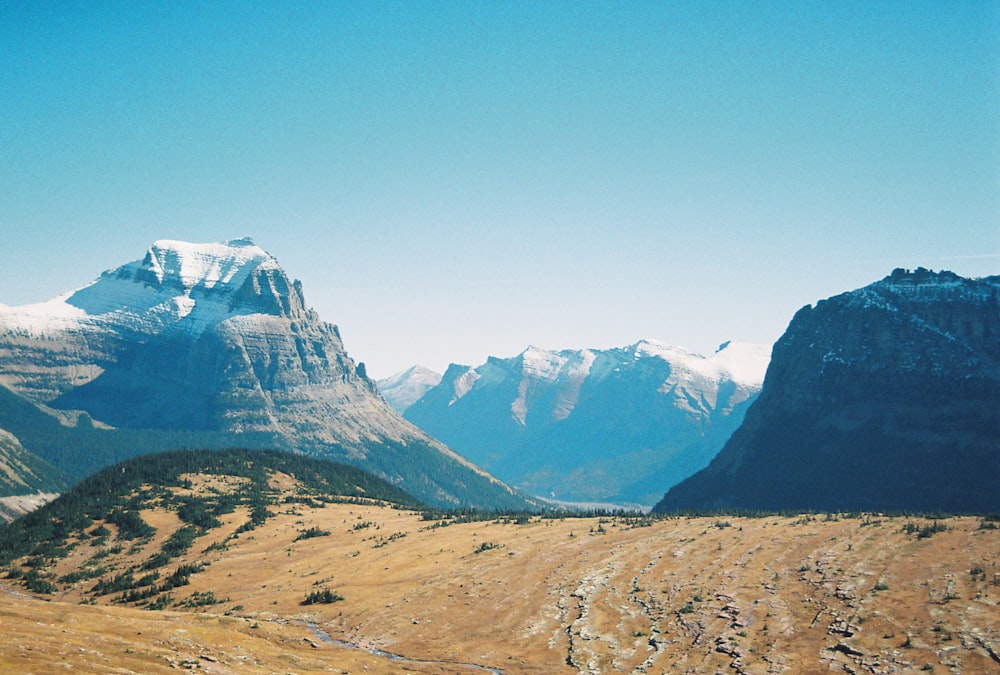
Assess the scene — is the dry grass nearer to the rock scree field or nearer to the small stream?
the rock scree field

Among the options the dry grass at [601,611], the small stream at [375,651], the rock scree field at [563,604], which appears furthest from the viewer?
the small stream at [375,651]

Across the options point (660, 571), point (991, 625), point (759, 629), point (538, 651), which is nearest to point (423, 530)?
point (660, 571)

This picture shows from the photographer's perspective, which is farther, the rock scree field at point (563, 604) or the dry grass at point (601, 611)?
the rock scree field at point (563, 604)

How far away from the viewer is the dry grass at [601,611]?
74.9m

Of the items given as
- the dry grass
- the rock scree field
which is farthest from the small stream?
the dry grass

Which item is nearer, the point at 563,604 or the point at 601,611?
the point at 601,611

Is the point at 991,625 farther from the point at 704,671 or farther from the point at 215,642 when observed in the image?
the point at 215,642

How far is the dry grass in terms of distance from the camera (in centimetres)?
7494

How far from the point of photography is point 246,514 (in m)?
197

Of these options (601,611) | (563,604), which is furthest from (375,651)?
(601,611)

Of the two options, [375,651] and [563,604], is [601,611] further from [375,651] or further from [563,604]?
[375,651]

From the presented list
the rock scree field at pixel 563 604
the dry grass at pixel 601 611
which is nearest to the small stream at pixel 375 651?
the rock scree field at pixel 563 604

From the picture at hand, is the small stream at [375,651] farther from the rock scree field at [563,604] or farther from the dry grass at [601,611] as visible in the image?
the dry grass at [601,611]

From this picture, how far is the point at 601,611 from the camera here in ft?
314
